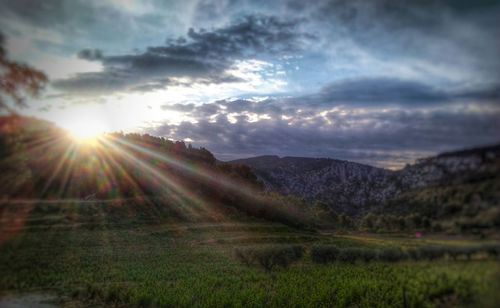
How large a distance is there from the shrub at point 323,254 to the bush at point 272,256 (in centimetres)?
149

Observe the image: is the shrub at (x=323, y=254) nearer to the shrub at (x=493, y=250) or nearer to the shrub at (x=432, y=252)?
the shrub at (x=432, y=252)

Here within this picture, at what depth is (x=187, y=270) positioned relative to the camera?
2812cm

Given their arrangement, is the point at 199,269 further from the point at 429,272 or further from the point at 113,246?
the point at 429,272

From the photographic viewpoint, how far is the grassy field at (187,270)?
3.44 m

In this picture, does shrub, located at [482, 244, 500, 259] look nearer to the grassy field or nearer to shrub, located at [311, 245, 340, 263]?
the grassy field

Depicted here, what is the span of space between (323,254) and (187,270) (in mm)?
10739

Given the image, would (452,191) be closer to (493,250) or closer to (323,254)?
(493,250)

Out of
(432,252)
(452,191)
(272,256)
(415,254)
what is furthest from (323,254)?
(452,191)

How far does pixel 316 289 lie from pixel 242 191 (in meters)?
67.8

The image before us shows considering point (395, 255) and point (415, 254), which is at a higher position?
point (415, 254)

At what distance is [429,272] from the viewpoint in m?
3.34

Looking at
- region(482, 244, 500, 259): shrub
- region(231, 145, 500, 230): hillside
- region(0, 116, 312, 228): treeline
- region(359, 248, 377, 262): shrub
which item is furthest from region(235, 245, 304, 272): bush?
region(482, 244, 500, 259): shrub

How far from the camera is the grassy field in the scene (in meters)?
3.44

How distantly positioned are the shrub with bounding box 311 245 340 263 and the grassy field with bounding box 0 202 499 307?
782 millimetres
